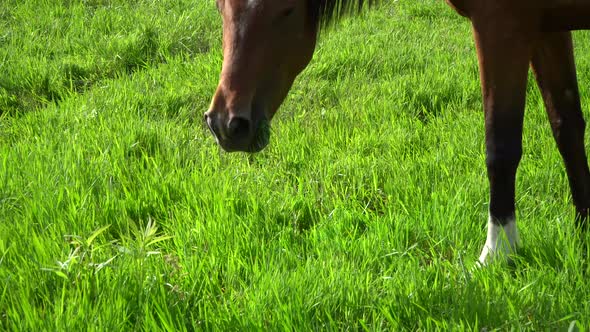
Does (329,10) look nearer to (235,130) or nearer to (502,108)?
(235,130)

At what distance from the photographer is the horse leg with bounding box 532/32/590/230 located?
118 inches

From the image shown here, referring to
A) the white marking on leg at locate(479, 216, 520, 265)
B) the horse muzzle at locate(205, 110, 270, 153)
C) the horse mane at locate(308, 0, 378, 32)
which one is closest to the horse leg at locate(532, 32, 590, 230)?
the white marking on leg at locate(479, 216, 520, 265)

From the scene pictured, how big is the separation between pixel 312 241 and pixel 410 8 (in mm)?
4486

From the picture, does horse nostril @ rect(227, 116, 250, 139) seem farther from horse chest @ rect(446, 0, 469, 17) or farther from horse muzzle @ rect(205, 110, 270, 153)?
horse chest @ rect(446, 0, 469, 17)

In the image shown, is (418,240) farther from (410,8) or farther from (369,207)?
(410,8)

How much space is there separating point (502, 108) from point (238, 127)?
1.00 meters

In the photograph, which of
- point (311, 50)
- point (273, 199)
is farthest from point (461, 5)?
point (273, 199)

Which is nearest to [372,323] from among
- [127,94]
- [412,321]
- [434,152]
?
[412,321]

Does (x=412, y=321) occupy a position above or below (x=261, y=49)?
below

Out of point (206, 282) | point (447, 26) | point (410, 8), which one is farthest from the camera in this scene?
point (410, 8)

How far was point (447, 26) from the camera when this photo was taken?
6398 millimetres

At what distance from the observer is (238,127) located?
251 centimetres

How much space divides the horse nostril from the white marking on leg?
100cm

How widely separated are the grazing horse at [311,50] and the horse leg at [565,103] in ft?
0.43
